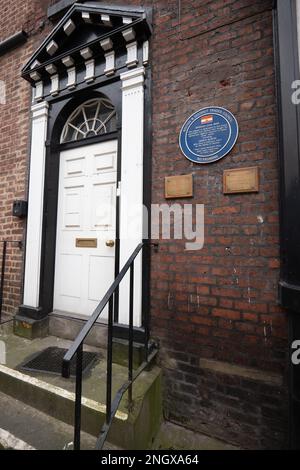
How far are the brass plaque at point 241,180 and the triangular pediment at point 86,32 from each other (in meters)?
1.82

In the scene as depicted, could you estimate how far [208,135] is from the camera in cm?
229

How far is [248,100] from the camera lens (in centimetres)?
218

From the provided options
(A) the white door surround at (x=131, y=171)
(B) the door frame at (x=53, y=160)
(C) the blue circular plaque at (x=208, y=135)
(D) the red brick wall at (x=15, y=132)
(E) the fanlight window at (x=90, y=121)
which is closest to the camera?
(C) the blue circular plaque at (x=208, y=135)

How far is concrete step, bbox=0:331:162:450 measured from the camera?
1797 mm

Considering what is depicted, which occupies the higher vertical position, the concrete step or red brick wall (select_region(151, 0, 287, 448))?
red brick wall (select_region(151, 0, 287, 448))

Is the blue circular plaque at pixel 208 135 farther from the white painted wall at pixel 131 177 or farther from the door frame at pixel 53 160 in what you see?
the door frame at pixel 53 160

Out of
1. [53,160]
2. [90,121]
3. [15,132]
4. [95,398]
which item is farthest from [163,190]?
[15,132]

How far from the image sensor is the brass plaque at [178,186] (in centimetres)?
235

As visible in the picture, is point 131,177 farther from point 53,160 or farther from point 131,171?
point 53,160

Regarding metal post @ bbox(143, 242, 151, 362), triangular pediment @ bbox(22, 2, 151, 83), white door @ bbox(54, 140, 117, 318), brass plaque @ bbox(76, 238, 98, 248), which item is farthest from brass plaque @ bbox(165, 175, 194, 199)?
triangular pediment @ bbox(22, 2, 151, 83)

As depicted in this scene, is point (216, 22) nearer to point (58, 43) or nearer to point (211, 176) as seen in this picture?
point (211, 176)

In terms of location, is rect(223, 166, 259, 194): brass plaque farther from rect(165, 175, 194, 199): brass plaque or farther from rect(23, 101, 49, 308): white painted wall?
rect(23, 101, 49, 308): white painted wall

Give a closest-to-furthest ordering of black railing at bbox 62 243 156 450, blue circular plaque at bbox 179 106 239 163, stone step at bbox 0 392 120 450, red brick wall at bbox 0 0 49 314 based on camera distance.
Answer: black railing at bbox 62 243 156 450 → stone step at bbox 0 392 120 450 → blue circular plaque at bbox 179 106 239 163 → red brick wall at bbox 0 0 49 314

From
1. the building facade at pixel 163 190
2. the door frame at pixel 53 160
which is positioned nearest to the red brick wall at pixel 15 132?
the building facade at pixel 163 190
